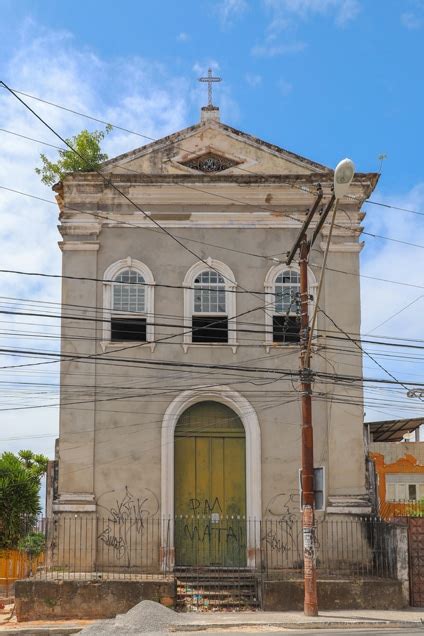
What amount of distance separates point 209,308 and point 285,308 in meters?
1.64

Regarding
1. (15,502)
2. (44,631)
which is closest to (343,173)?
(44,631)

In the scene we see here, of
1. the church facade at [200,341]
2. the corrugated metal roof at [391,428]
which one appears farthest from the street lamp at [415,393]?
the corrugated metal roof at [391,428]

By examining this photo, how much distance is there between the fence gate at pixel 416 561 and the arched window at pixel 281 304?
4.60m

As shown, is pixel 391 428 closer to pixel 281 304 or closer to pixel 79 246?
pixel 281 304

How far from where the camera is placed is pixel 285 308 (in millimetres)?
20750

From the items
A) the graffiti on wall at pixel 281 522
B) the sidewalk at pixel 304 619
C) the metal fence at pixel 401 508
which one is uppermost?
the metal fence at pixel 401 508

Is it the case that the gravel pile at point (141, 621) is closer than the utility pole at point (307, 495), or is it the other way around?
the gravel pile at point (141, 621)

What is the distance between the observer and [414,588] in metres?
18.5

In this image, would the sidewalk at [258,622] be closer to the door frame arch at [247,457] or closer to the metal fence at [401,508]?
the door frame arch at [247,457]

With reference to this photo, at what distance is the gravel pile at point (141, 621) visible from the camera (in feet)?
50.0

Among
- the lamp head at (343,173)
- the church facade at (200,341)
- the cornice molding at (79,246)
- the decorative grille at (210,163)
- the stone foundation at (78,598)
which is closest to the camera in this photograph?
the lamp head at (343,173)

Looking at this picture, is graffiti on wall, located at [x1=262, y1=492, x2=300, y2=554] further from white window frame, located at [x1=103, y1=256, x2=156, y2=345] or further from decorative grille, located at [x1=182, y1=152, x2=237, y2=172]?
decorative grille, located at [x1=182, y1=152, x2=237, y2=172]

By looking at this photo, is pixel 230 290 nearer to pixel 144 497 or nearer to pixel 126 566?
pixel 144 497

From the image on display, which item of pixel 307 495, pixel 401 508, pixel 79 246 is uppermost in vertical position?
pixel 79 246
